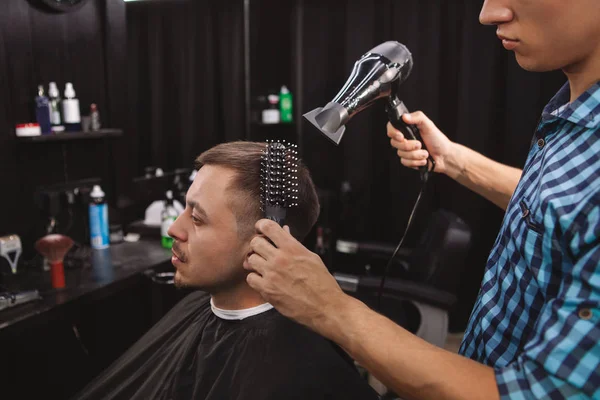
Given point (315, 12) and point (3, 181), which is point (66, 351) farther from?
point (315, 12)

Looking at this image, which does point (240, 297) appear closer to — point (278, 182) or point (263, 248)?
point (278, 182)

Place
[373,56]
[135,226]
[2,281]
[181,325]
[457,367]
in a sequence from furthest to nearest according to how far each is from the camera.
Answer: [135,226] < [2,281] < [181,325] < [373,56] < [457,367]

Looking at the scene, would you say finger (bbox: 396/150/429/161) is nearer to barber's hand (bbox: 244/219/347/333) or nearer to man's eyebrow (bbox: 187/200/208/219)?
man's eyebrow (bbox: 187/200/208/219)

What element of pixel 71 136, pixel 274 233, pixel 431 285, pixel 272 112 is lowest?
pixel 431 285

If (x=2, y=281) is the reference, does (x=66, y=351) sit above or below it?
below

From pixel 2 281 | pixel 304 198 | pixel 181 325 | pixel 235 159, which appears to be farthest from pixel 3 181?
pixel 304 198

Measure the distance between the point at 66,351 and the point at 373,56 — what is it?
1.71m

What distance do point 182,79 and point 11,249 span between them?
1.51 metres

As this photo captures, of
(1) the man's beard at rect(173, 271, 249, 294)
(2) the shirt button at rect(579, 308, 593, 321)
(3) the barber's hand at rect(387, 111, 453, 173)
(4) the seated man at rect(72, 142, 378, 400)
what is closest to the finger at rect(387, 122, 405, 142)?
(3) the barber's hand at rect(387, 111, 453, 173)

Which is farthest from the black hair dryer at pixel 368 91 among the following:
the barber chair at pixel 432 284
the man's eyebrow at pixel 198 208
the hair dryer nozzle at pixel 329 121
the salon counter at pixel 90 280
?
the salon counter at pixel 90 280

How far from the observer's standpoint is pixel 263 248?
922 millimetres

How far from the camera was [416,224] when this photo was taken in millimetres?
3361

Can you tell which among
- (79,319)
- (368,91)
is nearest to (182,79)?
(79,319)

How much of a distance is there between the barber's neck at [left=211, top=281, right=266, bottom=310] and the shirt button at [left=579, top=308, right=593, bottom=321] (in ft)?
2.91
